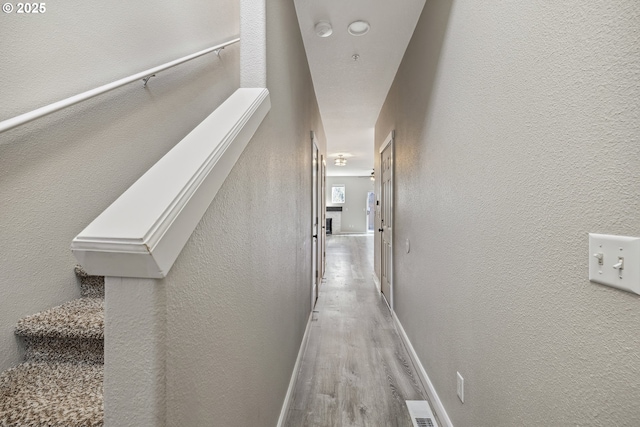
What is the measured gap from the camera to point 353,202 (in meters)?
13.2

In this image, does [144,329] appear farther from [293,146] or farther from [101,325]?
[293,146]

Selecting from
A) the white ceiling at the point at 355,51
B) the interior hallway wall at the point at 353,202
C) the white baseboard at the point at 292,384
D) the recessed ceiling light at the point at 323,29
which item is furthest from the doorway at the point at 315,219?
the interior hallway wall at the point at 353,202

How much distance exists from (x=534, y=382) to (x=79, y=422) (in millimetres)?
1317

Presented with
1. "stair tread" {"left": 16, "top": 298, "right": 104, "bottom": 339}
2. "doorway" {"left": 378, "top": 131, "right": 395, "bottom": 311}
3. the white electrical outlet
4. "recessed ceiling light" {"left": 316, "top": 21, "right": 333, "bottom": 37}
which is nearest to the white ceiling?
"recessed ceiling light" {"left": 316, "top": 21, "right": 333, "bottom": 37}

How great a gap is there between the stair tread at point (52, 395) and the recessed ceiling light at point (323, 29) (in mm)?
2502

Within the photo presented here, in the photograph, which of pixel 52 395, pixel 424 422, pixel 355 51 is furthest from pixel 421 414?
pixel 355 51

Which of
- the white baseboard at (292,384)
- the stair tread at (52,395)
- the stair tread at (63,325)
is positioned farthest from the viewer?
the white baseboard at (292,384)

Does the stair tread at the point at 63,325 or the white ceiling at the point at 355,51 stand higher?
the white ceiling at the point at 355,51

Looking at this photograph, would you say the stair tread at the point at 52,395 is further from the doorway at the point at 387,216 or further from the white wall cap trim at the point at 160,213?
the doorway at the point at 387,216

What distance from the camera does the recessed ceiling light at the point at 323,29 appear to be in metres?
2.24

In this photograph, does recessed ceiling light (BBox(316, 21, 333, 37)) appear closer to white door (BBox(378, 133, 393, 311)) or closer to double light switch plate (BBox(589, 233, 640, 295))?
white door (BBox(378, 133, 393, 311))

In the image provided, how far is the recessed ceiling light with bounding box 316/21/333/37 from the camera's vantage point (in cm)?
→ 224

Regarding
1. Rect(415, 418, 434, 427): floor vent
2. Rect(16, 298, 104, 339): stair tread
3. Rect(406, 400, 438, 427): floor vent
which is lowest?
Rect(406, 400, 438, 427): floor vent

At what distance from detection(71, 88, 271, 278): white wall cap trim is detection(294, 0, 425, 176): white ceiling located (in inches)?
72.2
